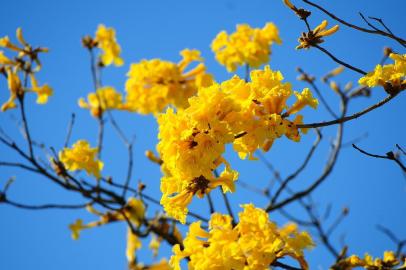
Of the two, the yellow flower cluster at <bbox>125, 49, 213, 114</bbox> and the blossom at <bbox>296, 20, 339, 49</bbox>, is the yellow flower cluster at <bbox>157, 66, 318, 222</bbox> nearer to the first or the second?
the blossom at <bbox>296, 20, 339, 49</bbox>

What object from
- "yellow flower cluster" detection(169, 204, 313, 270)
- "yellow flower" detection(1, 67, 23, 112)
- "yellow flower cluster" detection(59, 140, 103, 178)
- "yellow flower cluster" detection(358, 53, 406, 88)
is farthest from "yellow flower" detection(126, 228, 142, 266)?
"yellow flower cluster" detection(358, 53, 406, 88)

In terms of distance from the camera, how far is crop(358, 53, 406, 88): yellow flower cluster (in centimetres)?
224

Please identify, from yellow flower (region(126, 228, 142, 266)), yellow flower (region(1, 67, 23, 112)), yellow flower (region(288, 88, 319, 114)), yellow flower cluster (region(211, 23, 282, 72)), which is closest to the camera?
yellow flower (region(288, 88, 319, 114))

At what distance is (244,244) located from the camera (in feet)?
8.65

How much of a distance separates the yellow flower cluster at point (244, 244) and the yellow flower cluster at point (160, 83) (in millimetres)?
2757

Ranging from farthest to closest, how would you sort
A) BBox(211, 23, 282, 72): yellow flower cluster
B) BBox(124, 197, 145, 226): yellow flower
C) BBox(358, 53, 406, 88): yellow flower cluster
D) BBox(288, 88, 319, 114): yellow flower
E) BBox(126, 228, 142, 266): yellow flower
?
BBox(211, 23, 282, 72): yellow flower cluster, BBox(126, 228, 142, 266): yellow flower, BBox(124, 197, 145, 226): yellow flower, BBox(288, 88, 319, 114): yellow flower, BBox(358, 53, 406, 88): yellow flower cluster

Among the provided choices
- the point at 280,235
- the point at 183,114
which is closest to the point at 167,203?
the point at 183,114

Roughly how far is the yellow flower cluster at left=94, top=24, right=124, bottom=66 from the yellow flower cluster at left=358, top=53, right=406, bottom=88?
186 inches

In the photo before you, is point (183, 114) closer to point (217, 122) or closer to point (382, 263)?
point (217, 122)

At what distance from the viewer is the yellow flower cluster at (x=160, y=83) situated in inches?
218

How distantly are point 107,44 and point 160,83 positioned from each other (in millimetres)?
1415

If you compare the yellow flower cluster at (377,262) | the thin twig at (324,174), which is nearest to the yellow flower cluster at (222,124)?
the yellow flower cluster at (377,262)

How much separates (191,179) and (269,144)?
499mm

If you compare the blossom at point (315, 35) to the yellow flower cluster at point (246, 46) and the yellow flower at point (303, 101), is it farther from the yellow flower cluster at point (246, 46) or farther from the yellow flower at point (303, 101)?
the yellow flower cluster at point (246, 46)
